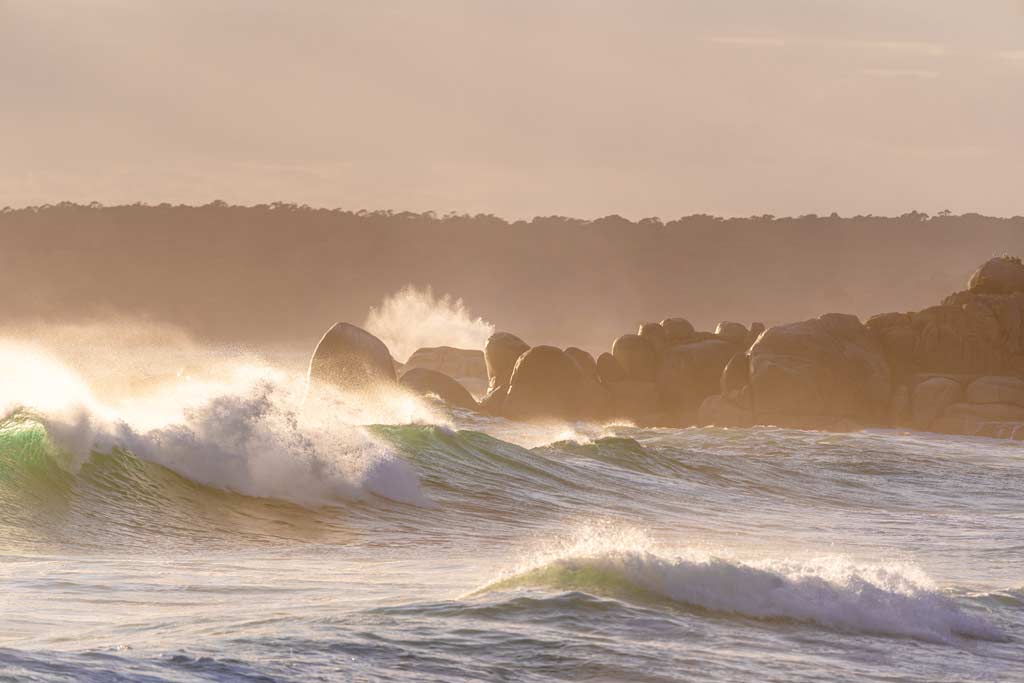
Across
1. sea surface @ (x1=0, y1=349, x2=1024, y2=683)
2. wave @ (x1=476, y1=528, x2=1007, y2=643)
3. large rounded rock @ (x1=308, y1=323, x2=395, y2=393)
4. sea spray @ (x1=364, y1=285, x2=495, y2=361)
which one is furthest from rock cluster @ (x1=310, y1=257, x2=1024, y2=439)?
sea spray @ (x1=364, y1=285, x2=495, y2=361)

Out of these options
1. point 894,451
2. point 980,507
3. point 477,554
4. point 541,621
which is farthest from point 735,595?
point 894,451

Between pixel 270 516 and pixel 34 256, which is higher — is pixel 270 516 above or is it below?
below

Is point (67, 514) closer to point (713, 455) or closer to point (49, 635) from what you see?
point (49, 635)

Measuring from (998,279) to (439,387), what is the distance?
81.0 ft

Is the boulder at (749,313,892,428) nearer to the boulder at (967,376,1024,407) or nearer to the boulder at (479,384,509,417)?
the boulder at (967,376,1024,407)

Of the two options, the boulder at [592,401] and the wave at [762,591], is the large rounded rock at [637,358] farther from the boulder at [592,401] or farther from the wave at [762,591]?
the wave at [762,591]

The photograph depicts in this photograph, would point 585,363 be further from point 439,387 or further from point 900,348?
point 900,348

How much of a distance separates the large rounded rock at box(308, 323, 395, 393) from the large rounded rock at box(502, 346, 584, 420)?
11311mm

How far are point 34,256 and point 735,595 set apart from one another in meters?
197

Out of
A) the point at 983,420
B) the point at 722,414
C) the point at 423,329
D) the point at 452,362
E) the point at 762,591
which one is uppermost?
the point at 423,329

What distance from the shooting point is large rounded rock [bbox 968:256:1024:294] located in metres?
61.2

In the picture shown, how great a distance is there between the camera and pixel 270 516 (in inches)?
788

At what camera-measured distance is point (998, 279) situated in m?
61.5

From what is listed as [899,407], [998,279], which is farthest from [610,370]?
[998,279]
